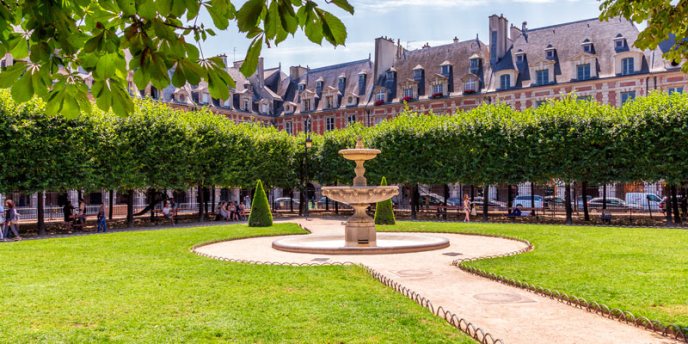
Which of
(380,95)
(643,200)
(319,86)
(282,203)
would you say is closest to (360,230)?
(643,200)

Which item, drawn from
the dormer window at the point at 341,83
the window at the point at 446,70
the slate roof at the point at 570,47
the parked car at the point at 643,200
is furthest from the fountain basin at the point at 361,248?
the dormer window at the point at 341,83

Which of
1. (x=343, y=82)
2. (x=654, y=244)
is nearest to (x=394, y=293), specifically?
(x=654, y=244)

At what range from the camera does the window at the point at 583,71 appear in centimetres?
4478

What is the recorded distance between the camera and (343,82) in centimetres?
6084

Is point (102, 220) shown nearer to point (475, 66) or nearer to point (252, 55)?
point (252, 55)

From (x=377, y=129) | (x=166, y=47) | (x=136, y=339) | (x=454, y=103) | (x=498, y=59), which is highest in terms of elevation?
(x=498, y=59)

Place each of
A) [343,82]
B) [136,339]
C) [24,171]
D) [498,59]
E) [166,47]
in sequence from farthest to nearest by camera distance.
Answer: [343,82]
[498,59]
[24,171]
[136,339]
[166,47]

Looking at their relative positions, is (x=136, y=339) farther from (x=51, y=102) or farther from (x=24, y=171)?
(x=24, y=171)

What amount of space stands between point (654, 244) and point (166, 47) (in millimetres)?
15980

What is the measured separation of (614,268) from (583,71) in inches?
1475

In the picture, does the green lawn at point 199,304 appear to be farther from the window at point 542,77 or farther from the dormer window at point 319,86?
the dormer window at point 319,86

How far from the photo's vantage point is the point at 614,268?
37.4 feet

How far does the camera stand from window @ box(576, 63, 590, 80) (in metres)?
44.8

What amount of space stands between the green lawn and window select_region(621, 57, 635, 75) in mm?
38490
